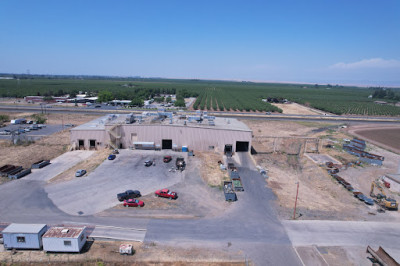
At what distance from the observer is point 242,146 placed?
53.4 m

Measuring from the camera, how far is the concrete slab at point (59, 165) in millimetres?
38188

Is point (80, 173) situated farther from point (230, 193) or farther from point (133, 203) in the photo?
point (230, 193)

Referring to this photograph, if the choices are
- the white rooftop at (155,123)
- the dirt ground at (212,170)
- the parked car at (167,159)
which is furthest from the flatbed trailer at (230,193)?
the white rooftop at (155,123)

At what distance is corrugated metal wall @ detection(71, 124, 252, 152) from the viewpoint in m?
50.6

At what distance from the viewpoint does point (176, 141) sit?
51.4 meters

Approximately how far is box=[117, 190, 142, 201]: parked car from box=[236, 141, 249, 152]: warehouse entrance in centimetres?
2759

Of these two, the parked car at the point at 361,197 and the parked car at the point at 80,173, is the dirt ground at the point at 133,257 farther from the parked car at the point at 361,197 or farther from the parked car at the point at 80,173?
the parked car at the point at 361,197

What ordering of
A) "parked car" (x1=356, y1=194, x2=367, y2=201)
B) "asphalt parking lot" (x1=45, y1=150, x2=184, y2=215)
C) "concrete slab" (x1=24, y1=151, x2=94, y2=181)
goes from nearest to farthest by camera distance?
"asphalt parking lot" (x1=45, y1=150, x2=184, y2=215)
"parked car" (x1=356, y1=194, x2=367, y2=201)
"concrete slab" (x1=24, y1=151, x2=94, y2=181)

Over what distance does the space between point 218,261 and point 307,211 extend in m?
15.1

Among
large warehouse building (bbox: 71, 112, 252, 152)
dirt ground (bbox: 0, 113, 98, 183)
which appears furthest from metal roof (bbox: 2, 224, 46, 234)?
large warehouse building (bbox: 71, 112, 252, 152)

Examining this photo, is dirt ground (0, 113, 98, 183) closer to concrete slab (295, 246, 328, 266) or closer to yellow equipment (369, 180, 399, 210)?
concrete slab (295, 246, 328, 266)

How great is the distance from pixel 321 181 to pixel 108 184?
3535 cm

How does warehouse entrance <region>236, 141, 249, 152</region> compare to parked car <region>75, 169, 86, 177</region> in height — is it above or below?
above

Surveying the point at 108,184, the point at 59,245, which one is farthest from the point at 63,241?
the point at 108,184
